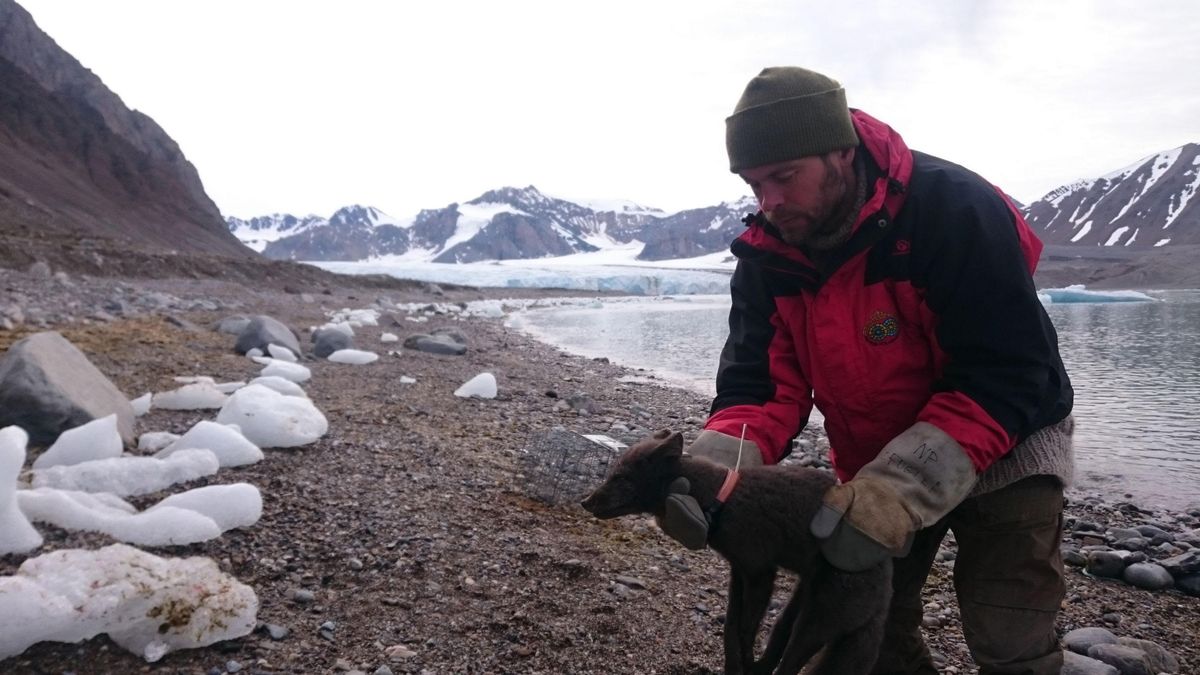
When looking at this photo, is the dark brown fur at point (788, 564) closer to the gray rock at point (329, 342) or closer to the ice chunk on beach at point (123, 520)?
the ice chunk on beach at point (123, 520)

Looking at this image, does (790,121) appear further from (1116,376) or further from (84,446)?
(1116,376)

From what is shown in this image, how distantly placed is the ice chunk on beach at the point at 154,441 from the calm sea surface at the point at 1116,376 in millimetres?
6554

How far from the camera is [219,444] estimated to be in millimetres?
4078

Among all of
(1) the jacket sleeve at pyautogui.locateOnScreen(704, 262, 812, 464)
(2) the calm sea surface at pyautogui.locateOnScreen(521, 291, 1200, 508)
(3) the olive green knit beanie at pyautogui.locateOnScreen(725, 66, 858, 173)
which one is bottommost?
(2) the calm sea surface at pyautogui.locateOnScreen(521, 291, 1200, 508)

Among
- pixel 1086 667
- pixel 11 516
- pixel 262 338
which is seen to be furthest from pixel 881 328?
pixel 262 338

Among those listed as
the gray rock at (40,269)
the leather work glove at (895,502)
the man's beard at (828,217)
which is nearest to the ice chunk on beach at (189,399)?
the man's beard at (828,217)

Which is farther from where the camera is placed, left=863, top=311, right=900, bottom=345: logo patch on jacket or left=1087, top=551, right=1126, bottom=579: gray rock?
left=1087, top=551, right=1126, bottom=579: gray rock

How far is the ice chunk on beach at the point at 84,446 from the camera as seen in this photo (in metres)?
3.68

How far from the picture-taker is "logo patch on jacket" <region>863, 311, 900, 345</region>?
216 cm

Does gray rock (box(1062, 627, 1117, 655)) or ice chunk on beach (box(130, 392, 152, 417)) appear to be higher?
ice chunk on beach (box(130, 392, 152, 417))

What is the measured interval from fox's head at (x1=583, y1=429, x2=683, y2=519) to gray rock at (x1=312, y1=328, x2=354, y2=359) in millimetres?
7952

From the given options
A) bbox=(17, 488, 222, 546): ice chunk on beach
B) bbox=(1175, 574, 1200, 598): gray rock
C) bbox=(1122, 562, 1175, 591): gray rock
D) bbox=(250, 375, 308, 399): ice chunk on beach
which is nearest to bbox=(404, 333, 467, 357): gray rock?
bbox=(250, 375, 308, 399): ice chunk on beach

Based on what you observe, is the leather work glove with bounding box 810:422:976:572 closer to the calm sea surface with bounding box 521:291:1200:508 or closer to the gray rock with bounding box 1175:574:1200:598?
the gray rock with bounding box 1175:574:1200:598

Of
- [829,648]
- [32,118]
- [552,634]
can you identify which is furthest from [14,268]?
[32,118]
